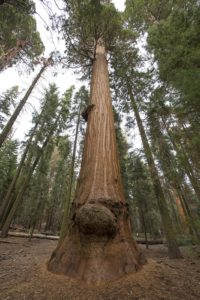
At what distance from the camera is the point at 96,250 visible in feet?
6.82

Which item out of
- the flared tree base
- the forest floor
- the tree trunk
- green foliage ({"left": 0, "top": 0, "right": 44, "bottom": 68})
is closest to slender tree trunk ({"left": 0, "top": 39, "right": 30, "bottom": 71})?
green foliage ({"left": 0, "top": 0, "right": 44, "bottom": 68})

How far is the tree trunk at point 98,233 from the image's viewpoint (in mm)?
1990

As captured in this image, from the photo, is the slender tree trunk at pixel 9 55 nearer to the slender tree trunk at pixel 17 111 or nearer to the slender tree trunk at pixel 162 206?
the slender tree trunk at pixel 17 111

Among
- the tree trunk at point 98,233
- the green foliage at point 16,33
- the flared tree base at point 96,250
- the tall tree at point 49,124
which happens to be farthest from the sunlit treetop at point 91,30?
the tall tree at point 49,124

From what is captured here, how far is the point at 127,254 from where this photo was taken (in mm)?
2121

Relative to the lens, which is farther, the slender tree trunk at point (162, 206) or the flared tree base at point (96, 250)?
the slender tree trunk at point (162, 206)

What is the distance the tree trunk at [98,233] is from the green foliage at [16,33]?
669 centimetres

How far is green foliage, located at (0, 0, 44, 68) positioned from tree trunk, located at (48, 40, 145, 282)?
669 cm

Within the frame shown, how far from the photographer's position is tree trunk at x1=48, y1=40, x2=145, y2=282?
6.53ft

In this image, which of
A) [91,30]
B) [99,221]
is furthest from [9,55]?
[99,221]

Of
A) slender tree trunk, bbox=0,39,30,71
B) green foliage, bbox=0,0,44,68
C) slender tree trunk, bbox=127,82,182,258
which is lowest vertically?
slender tree trunk, bbox=127,82,182,258

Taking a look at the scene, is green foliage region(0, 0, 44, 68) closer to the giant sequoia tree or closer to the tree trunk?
the giant sequoia tree

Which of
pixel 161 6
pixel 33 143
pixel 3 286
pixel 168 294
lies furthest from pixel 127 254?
pixel 33 143

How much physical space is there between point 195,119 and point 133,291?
4.36 metres
